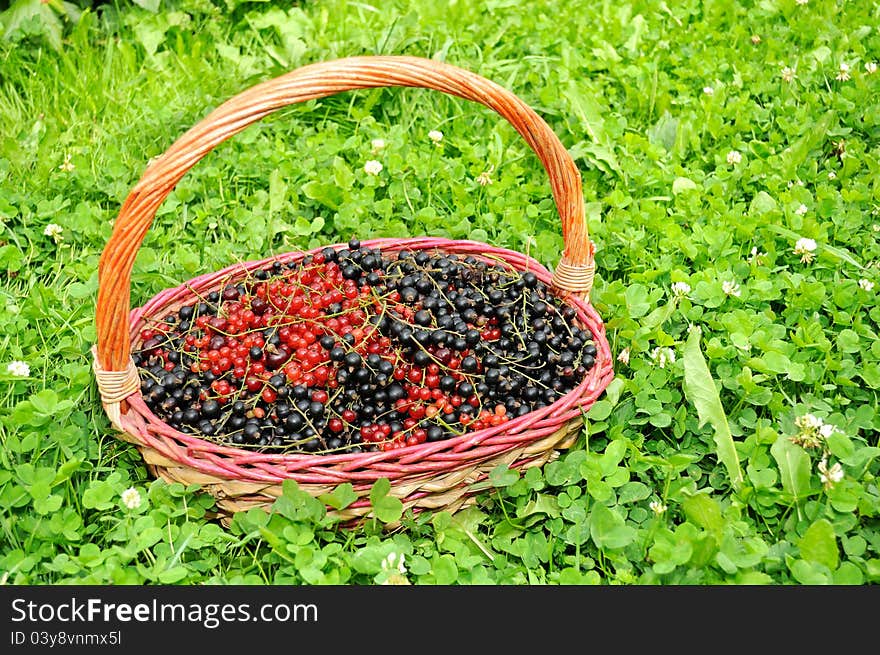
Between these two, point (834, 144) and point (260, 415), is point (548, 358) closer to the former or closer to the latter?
point (260, 415)

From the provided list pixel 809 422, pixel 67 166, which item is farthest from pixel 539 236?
pixel 67 166

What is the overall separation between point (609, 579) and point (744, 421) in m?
0.65

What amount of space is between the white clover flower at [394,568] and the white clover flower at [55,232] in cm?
193

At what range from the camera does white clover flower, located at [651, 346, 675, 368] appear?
2.57 m

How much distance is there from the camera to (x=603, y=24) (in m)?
4.35

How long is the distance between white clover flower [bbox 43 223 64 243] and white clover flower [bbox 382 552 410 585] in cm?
193

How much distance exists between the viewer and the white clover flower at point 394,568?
2019 mm

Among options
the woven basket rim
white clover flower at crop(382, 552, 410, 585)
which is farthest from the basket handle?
white clover flower at crop(382, 552, 410, 585)

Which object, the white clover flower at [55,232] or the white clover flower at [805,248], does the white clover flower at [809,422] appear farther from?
the white clover flower at [55,232]

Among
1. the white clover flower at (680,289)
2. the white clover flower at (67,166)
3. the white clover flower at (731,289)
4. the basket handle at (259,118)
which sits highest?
the basket handle at (259,118)

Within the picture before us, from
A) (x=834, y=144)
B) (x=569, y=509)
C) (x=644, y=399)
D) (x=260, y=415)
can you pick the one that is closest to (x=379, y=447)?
(x=260, y=415)

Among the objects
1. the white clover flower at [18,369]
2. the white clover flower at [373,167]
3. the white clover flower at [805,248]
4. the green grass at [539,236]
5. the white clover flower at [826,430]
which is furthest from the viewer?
the white clover flower at [373,167]

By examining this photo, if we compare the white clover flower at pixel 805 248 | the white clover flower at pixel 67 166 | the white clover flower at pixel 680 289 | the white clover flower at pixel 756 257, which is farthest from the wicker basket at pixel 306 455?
the white clover flower at pixel 67 166

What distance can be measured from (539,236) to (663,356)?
2.39 feet
